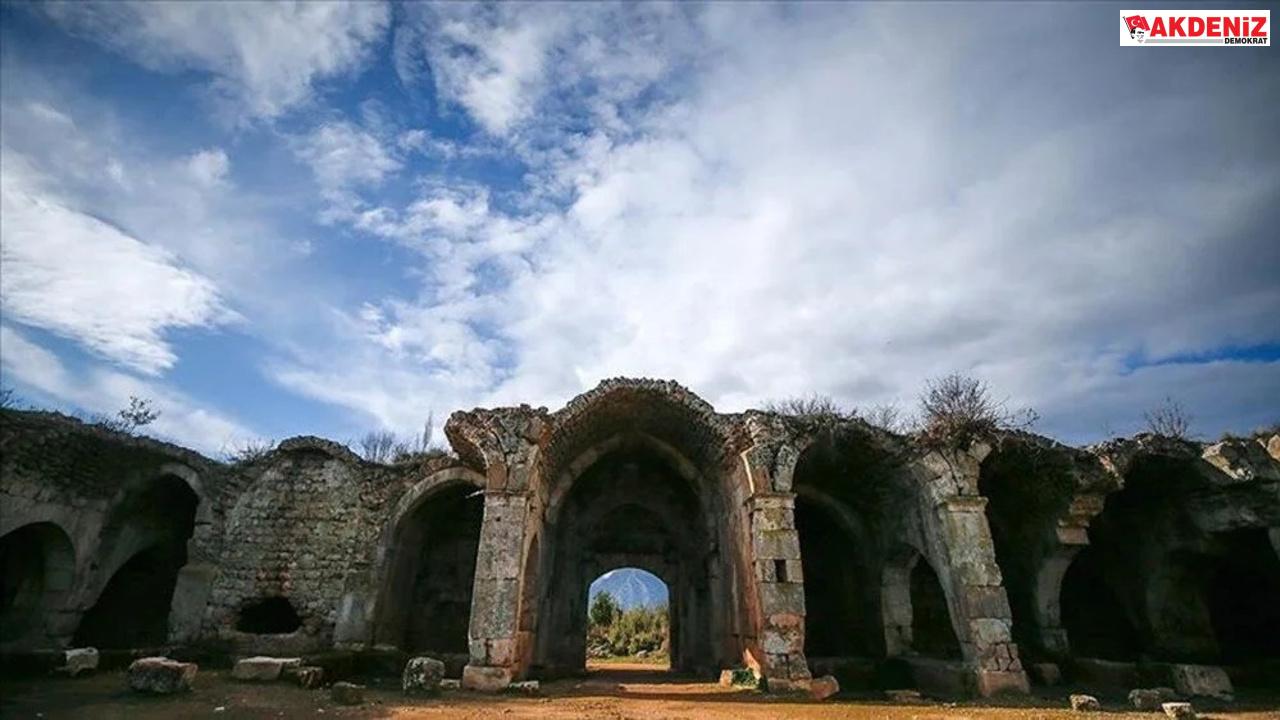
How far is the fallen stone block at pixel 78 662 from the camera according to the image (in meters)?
9.22

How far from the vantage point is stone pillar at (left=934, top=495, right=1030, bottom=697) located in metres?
9.89

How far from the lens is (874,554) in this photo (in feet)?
45.9

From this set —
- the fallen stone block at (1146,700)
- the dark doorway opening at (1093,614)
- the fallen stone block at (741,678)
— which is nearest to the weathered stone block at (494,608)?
the fallen stone block at (741,678)

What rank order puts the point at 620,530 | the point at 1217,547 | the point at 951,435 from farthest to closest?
1. the point at 620,530
2. the point at 1217,547
3. the point at 951,435

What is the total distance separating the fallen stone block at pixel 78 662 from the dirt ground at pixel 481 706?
317mm

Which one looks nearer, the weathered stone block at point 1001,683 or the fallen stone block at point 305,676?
the fallen stone block at point 305,676

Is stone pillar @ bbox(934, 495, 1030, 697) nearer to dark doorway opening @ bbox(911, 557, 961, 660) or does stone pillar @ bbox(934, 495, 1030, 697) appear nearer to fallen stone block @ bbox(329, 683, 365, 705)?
dark doorway opening @ bbox(911, 557, 961, 660)

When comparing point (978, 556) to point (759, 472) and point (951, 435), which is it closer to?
point (951, 435)

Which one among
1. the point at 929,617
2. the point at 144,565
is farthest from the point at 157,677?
the point at 929,617

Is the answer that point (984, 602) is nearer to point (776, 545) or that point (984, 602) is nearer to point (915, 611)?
point (776, 545)

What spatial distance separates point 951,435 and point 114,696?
519 inches

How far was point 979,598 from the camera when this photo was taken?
34.1ft

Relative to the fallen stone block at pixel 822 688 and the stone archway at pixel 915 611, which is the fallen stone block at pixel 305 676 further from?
the stone archway at pixel 915 611

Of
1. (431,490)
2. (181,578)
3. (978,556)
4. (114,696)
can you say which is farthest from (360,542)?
(978,556)
